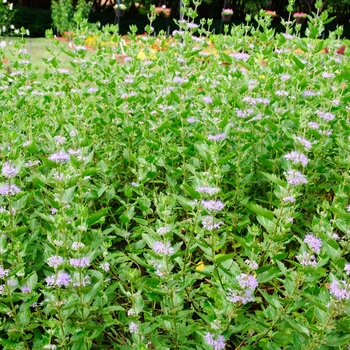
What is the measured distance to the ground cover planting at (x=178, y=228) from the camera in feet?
5.75

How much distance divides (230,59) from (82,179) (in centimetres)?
148

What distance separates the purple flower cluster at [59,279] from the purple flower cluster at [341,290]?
35.7 inches

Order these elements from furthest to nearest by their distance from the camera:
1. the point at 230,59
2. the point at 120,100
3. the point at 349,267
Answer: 1. the point at 230,59
2. the point at 120,100
3. the point at 349,267

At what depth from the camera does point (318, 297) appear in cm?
169

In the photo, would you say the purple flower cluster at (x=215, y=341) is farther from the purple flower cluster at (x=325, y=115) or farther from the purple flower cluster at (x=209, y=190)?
the purple flower cluster at (x=325, y=115)

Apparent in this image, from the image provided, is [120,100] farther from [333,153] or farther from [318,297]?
[318,297]

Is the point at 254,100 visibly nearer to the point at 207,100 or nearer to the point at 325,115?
the point at 207,100

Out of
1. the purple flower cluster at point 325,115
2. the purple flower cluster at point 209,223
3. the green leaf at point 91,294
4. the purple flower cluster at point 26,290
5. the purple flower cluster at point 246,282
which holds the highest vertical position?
the purple flower cluster at point 325,115

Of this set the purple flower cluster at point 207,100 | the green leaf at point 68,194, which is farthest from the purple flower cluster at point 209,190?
the purple flower cluster at point 207,100

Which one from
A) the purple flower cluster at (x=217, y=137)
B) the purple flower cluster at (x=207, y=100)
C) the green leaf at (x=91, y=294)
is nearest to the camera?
the green leaf at (x=91, y=294)

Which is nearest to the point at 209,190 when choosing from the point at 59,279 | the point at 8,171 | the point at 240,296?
the point at 240,296

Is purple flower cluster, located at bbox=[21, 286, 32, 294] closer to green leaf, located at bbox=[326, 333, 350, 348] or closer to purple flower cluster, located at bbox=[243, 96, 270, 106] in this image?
green leaf, located at bbox=[326, 333, 350, 348]

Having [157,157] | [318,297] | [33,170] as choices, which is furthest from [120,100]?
[318,297]

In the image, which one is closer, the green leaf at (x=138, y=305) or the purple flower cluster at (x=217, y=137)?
the green leaf at (x=138, y=305)
